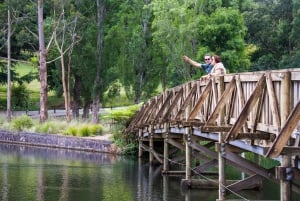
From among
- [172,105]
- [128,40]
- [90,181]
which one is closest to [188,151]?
[172,105]

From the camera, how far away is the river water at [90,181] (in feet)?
65.9

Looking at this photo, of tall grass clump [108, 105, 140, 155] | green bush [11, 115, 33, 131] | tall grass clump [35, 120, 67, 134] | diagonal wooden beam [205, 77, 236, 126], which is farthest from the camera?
green bush [11, 115, 33, 131]

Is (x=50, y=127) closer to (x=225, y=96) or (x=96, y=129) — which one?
(x=96, y=129)

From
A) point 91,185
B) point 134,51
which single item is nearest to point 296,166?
point 91,185

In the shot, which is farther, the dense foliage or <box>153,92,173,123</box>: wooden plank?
the dense foliage

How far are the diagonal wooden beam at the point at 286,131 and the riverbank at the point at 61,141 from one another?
23.5 metres

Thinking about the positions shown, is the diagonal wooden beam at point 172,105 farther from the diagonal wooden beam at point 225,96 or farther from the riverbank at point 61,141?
the riverbank at point 61,141

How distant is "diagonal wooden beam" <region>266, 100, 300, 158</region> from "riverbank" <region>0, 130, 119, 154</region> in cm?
2351

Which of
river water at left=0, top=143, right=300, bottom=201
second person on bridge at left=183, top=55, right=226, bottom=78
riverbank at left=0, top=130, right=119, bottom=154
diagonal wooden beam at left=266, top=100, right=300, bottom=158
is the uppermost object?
second person on bridge at left=183, top=55, right=226, bottom=78

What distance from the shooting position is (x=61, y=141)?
3775 centimetres

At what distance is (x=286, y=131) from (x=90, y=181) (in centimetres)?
1441

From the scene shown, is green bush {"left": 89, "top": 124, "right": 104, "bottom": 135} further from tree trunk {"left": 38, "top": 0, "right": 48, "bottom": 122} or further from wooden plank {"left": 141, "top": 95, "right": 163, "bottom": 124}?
wooden plank {"left": 141, "top": 95, "right": 163, "bottom": 124}

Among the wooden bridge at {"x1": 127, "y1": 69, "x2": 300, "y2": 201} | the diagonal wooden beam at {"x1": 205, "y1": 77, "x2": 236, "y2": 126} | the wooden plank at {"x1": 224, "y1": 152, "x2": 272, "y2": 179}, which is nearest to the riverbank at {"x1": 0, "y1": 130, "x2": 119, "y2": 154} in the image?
the wooden bridge at {"x1": 127, "y1": 69, "x2": 300, "y2": 201}

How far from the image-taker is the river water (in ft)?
65.9
